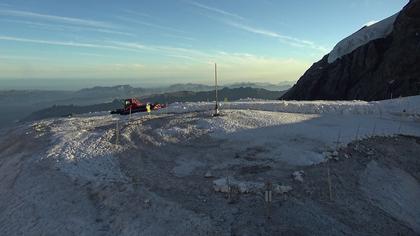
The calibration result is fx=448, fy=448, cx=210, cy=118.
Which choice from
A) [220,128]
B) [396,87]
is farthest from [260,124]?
[396,87]

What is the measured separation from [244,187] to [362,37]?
6059 cm

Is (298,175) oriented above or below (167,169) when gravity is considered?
above

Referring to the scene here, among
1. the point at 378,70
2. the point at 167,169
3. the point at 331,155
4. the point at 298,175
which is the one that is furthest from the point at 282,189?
the point at 378,70

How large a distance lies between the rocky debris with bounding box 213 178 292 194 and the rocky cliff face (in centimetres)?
3768

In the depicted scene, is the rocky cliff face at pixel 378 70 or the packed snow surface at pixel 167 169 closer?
the packed snow surface at pixel 167 169

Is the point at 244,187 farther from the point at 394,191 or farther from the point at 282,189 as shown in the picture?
the point at 394,191

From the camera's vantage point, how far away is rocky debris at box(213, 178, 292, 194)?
49.4 ft

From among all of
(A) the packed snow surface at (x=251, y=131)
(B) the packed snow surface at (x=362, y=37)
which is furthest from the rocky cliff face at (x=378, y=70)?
(A) the packed snow surface at (x=251, y=131)

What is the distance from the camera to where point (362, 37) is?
6944cm

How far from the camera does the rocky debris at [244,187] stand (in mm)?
15055

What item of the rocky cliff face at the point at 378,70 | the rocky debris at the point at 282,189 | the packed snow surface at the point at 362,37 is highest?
the packed snow surface at the point at 362,37

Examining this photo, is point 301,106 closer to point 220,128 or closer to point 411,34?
point 220,128

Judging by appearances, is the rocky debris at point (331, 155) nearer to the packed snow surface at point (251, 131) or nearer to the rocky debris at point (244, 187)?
the packed snow surface at point (251, 131)

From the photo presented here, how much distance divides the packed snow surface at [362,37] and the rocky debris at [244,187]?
185 ft
